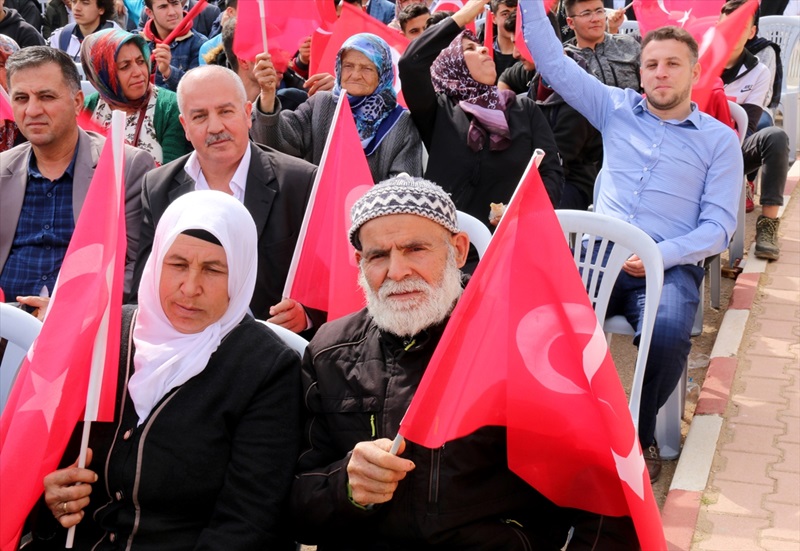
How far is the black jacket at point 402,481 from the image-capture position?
99.8 inches

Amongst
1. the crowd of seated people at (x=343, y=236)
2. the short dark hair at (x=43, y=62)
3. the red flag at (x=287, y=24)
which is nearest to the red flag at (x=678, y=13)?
the crowd of seated people at (x=343, y=236)

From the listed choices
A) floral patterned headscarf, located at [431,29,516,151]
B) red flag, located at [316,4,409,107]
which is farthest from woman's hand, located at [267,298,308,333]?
red flag, located at [316,4,409,107]

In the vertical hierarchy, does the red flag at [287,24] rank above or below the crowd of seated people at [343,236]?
above

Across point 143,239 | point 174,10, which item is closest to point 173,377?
point 143,239

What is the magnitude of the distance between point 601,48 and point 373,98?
2.03 meters

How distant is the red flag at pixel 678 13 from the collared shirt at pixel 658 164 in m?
2.12

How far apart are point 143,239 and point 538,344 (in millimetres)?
2099

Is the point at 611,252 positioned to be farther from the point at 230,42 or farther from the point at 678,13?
the point at 678,13

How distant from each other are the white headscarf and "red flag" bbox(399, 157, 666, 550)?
2.41ft

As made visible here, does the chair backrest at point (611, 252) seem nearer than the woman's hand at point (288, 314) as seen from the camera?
No

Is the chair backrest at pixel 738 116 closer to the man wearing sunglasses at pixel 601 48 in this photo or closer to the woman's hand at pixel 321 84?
the man wearing sunglasses at pixel 601 48

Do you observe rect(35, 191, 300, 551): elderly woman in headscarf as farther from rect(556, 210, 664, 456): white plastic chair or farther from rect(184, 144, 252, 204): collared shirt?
rect(556, 210, 664, 456): white plastic chair

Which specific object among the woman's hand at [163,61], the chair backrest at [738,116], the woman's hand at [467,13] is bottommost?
the chair backrest at [738,116]

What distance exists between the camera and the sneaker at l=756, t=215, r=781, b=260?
680 cm
